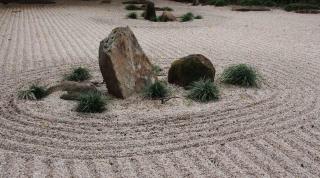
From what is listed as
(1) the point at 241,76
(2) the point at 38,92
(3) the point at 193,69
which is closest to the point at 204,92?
(3) the point at 193,69

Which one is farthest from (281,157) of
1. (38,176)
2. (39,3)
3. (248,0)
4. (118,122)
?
(39,3)

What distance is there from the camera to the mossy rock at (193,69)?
673 cm

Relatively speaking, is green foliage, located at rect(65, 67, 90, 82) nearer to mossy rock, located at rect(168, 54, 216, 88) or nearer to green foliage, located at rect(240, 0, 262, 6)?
mossy rock, located at rect(168, 54, 216, 88)

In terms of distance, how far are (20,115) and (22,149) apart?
1039mm

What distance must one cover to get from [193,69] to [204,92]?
1.96 feet

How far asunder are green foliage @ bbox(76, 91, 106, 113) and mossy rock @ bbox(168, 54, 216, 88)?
1502mm

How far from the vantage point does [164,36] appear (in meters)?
12.4

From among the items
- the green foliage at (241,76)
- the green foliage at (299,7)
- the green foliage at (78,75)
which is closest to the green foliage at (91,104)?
the green foliage at (78,75)

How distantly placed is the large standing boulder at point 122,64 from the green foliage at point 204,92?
0.74 metres

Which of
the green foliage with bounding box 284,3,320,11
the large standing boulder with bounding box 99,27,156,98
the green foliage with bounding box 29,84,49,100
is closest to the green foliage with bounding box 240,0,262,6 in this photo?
the green foliage with bounding box 284,3,320,11

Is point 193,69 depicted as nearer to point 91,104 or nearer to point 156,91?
point 156,91

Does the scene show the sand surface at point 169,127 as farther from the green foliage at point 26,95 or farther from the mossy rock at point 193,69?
the mossy rock at point 193,69

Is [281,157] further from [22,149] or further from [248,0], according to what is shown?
[248,0]

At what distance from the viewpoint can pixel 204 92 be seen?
6.25m
